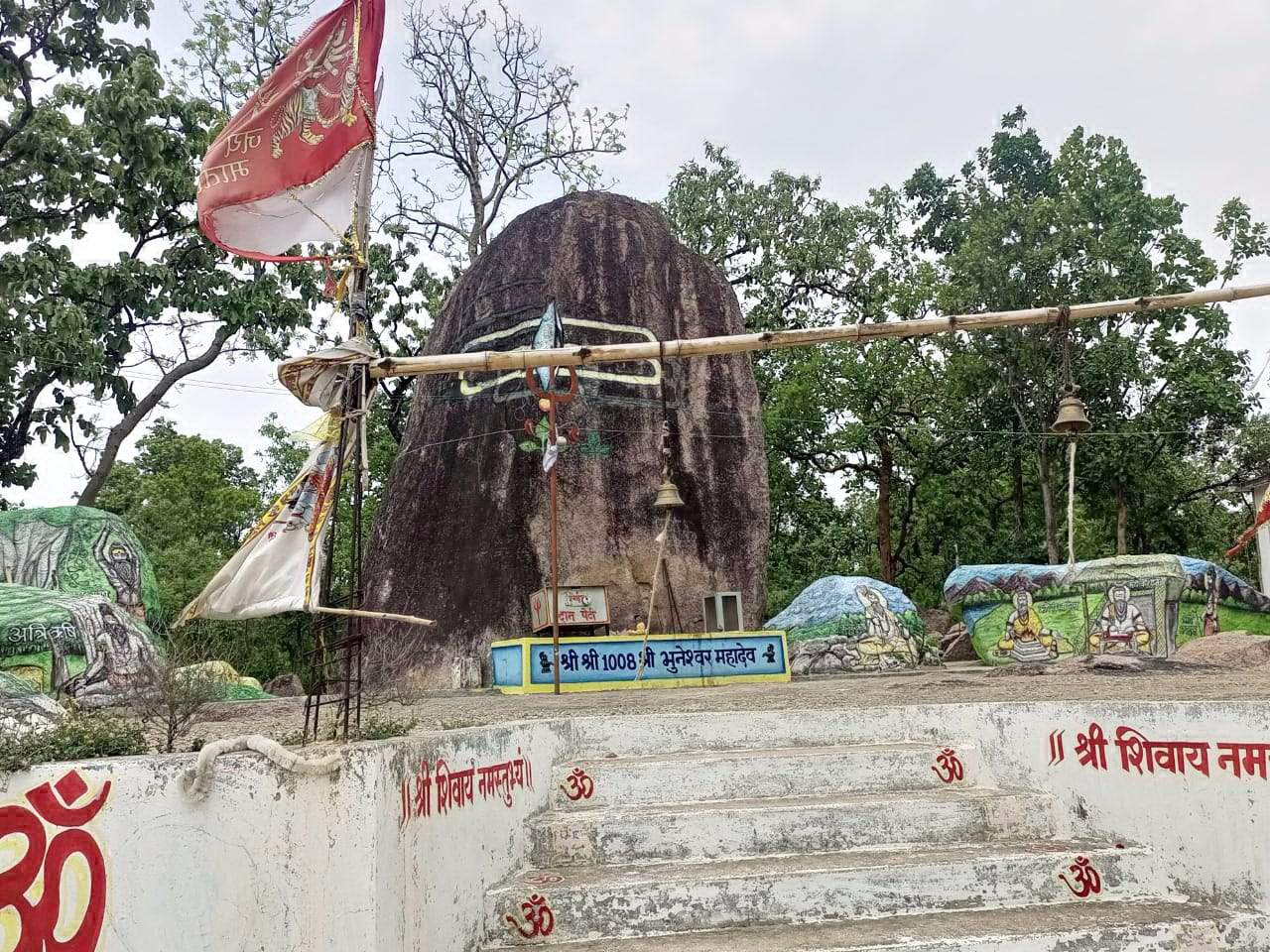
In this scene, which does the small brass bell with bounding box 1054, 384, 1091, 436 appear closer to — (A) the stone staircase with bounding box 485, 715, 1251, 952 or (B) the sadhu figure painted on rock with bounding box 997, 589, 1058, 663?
(A) the stone staircase with bounding box 485, 715, 1251, 952

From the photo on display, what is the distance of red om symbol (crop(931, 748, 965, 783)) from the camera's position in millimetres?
5934

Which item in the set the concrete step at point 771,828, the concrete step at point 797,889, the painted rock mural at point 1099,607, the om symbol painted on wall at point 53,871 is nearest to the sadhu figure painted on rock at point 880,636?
the painted rock mural at point 1099,607

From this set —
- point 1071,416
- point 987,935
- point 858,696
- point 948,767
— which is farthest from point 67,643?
point 987,935

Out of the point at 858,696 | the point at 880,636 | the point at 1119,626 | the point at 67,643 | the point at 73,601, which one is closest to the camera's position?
the point at 858,696

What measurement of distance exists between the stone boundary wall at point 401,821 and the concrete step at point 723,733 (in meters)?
0.63

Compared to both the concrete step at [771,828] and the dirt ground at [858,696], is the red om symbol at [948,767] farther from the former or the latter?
the dirt ground at [858,696]

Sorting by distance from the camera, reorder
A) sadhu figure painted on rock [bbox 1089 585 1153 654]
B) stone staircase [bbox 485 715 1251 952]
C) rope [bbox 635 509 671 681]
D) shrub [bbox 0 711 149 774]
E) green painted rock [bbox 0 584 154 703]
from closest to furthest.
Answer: shrub [bbox 0 711 149 774], stone staircase [bbox 485 715 1251 952], rope [bbox 635 509 671 681], green painted rock [bbox 0 584 154 703], sadhu figure painted on rock [bbox 1089 585 1153 654]

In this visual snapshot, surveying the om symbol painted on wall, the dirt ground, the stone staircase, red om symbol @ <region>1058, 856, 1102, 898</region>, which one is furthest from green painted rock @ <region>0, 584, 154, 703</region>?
red om symbol @ <region>1058, 856, 1102, 898</region>

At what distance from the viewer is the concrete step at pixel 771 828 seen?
5230 mm

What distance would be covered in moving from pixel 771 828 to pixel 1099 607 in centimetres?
1282

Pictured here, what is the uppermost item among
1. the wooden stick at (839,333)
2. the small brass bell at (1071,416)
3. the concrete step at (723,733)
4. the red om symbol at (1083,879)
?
the wooden stick at (839,333)

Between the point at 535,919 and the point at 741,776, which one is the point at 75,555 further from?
the point at 535,919

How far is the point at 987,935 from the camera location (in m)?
4.36

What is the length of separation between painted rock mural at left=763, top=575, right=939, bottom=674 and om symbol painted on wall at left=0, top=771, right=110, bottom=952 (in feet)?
39.7
